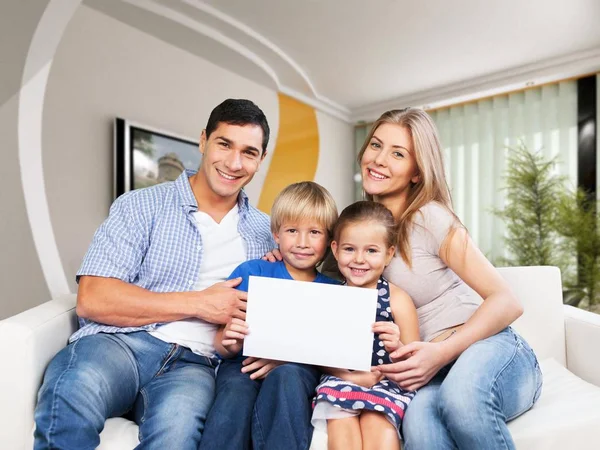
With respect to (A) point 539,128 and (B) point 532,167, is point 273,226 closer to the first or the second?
(B) point 532,167

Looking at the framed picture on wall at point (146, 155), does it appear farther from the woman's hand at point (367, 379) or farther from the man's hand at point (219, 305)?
the woman's hand at point (367, 379)

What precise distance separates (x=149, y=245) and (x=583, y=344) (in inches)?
59.3

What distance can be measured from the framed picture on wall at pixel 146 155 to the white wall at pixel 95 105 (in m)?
0.09

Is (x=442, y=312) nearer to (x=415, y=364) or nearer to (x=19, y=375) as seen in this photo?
(x=415, y=364)

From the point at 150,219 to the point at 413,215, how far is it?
799 millimetres

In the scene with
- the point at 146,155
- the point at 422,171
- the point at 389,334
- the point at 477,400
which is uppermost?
the point at 146,155

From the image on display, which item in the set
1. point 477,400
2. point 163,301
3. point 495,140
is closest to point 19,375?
point 163,301

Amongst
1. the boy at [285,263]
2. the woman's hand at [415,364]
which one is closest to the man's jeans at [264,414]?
the boy at [285,263]

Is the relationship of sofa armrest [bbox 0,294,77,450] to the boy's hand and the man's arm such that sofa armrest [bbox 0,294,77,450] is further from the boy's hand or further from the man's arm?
the boy's hand

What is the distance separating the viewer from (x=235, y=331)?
121 centimetres

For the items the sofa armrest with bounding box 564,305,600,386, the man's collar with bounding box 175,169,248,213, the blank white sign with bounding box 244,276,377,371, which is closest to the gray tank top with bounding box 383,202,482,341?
the blank white sign with bounding box 244,276,377,371

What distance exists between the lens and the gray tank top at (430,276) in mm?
1361

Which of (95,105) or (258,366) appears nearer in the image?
(258,366)

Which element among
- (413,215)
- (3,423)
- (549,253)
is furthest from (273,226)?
(549,253)
